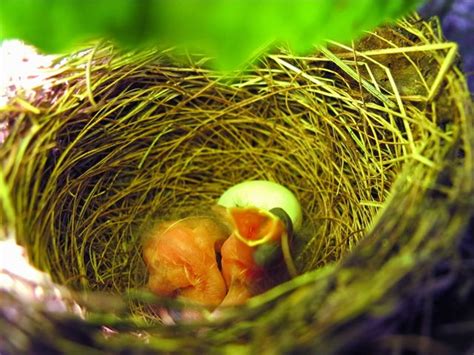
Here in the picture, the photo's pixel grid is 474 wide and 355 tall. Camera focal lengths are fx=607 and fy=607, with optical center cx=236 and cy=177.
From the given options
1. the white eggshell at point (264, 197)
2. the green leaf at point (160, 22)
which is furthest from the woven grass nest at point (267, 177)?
the green leaf at point (160, 22)

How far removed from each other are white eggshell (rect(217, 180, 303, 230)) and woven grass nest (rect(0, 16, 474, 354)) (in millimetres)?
55

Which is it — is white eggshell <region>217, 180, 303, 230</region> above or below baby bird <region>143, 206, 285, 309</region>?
above

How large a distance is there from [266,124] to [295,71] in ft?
0.39

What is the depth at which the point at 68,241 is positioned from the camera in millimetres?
968

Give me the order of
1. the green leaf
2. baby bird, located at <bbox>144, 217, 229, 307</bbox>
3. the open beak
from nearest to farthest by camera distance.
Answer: the green leaf → the open beak → baby bird, located at <bbox>144, 217, 229, 307</bbox>

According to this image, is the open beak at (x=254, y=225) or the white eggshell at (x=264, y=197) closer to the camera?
the open beak at (x=254, y=225)

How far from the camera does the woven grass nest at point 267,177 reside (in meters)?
0.60

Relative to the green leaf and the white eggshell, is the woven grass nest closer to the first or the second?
the white eggshell

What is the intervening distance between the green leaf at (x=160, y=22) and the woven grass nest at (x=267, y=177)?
231mm

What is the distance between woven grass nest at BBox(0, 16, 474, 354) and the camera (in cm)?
60

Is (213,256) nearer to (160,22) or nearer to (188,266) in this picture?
(188,266)

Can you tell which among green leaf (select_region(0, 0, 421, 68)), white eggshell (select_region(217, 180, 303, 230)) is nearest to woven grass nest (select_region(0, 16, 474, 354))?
white eggshell (select_region(217, 180, 303, 230))

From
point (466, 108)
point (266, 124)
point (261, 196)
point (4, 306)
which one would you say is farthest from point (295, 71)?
point (4, 306)

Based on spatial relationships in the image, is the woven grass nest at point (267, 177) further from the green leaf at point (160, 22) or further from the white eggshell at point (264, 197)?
the green leaf at point (160, 22)
